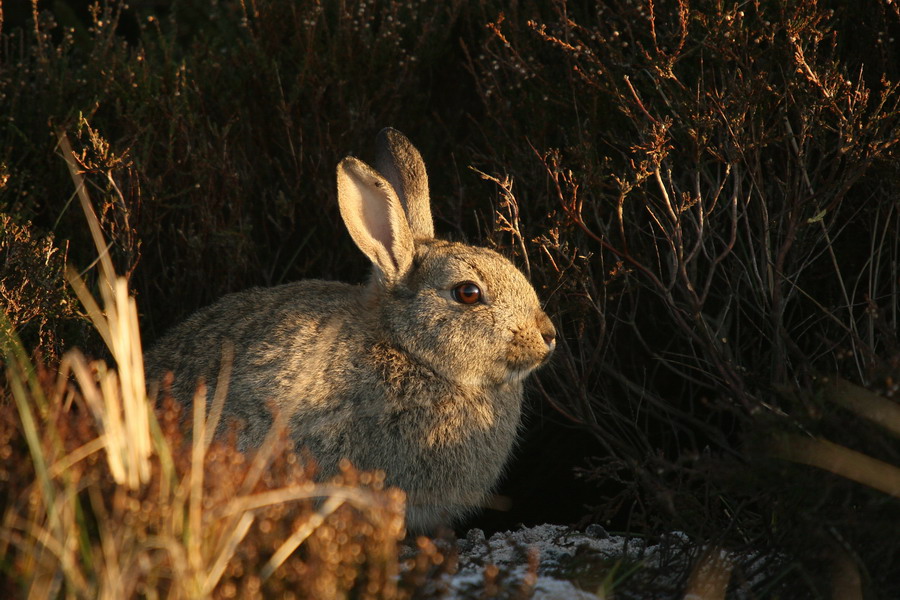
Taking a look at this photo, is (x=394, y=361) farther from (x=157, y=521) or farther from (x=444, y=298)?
(x=157, y=521)

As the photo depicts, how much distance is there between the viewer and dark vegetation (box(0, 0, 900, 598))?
10.5 ft

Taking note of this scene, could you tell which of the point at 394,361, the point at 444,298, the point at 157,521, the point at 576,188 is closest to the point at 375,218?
the point at 444,298

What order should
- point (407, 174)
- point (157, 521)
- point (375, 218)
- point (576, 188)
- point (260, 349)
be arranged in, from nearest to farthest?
point (157, 521) < point (576, 188) < point (260, 349) < point (375, 218) < point (407, 174)

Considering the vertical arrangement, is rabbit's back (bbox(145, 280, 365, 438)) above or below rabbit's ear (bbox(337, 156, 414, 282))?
below

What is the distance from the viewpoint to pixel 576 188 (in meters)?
3.17

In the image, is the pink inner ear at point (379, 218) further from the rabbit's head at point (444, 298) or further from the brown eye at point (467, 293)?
the brown eye at point (467, 293)

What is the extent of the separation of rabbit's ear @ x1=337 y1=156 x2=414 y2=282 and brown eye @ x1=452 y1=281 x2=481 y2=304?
0.78 ft

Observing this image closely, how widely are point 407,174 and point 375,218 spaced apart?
0.27 m

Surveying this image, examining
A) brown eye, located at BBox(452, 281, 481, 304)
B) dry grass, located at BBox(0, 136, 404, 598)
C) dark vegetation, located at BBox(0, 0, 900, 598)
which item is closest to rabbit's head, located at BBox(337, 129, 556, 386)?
brown eye, located at BBox(452, 281, 481, 304)

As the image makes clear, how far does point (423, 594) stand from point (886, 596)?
1.15 metres

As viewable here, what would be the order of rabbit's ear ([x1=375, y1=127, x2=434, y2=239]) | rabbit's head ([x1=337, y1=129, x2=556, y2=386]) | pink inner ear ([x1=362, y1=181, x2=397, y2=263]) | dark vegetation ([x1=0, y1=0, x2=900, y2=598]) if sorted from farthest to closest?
rabbit's ear ([x1=375, y1=127, x2=434, y2=239]), pink inner ear ([x1=362, y1=181, x2=397, y2=263]), rabbit's head ([x1=337, y1=129, x2=556, y2=386]), dark vegetation ([x1=0, y1=0, x2=900, y2=598])

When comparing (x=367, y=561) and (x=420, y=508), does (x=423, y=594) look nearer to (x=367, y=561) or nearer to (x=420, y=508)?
(x=367, y=561)

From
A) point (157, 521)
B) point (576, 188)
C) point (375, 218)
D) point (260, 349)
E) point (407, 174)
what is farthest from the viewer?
point (407, 174)

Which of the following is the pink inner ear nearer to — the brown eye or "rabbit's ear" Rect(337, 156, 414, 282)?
"rabbit's ear" Rect(337, 156, 414, 282)
